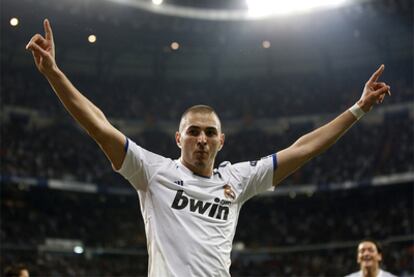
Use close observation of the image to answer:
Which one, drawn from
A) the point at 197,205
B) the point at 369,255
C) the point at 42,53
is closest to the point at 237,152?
the point at 369,255

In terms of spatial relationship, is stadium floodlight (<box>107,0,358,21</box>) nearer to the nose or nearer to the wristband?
the wristband

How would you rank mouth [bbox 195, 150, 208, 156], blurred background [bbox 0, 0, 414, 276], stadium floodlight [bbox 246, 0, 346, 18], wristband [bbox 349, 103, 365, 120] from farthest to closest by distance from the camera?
stadium floodlight [bbox 246, 0, 346, 18] < blurred background [bbox 0, 0, 414, 276] < wristband [bbox 349, 103, 365, 120] < mouth [bbox 195, 150, 208, 156]

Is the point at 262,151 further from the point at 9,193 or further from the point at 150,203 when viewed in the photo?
the point at 150,203

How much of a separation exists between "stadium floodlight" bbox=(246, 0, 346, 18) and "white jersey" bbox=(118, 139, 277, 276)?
31389 millimetres

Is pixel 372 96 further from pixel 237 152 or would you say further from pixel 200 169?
pixel 237 152

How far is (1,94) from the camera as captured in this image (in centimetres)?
3362

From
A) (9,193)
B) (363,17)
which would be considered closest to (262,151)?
(363,17)

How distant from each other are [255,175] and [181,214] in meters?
0.62

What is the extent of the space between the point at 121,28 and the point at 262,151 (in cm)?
972

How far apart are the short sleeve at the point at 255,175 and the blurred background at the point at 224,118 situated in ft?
80.7

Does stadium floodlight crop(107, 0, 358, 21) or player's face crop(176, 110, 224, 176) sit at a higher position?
stadium floodlight crop(107, 0, 358, 21)

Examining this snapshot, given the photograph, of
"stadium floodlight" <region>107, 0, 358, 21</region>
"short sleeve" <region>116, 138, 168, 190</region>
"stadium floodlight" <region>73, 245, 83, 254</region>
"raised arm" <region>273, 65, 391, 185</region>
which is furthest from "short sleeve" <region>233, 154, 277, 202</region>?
"stadium floodlight" <region>107, 0, 358, 21</region>

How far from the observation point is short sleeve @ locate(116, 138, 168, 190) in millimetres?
3418

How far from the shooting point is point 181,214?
345cm
